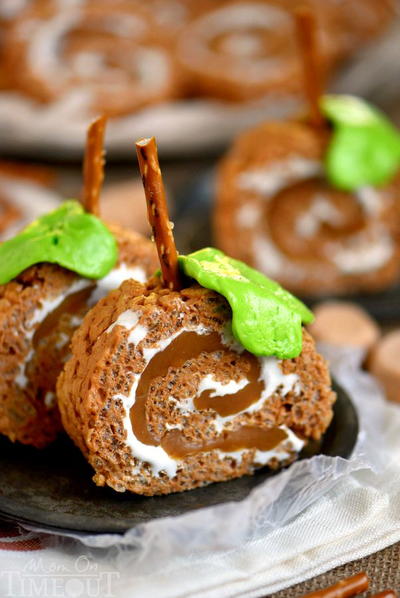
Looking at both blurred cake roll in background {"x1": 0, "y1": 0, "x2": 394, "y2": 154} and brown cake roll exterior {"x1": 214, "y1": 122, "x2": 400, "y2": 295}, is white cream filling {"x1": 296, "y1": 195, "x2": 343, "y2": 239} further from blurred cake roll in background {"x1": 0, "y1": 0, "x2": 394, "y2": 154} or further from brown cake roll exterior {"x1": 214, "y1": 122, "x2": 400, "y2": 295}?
blurred cake roll in background {"x1": 0, "y1": 0, "x2": 394, "y2": 154}

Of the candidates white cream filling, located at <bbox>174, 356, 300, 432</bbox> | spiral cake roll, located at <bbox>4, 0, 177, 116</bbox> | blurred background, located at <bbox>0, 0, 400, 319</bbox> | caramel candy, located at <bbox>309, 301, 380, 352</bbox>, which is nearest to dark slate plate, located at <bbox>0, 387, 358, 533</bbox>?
white cream filling, located at <bbox>174, 356, 300, 432</bbox>

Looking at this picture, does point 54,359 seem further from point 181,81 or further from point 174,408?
point 181,81

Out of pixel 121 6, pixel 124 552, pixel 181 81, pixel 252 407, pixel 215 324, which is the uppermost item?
pixel 121 6

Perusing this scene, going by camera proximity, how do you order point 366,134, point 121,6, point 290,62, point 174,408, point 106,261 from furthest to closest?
point 121,6
point 290,62
point 366,134
point 106,261
point 174,408

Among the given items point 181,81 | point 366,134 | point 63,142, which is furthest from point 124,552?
point 181,81

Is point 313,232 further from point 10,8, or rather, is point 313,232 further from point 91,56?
point 10,8

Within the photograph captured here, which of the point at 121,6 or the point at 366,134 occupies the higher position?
the point at 121,6

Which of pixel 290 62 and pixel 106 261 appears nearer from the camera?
pixel 106 261
